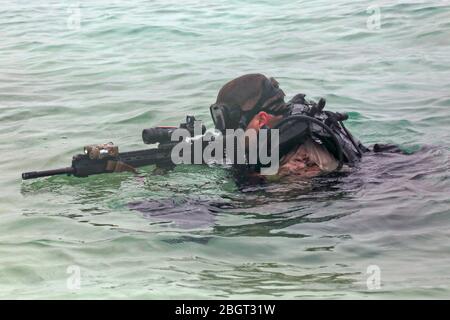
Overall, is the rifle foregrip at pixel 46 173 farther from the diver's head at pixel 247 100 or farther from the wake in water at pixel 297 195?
the diver's head at pixel 247 100

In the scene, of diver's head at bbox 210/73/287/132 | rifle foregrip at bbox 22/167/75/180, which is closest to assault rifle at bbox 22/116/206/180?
rifle foregrip at bbox 22/167/75/180

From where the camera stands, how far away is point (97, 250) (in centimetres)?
532

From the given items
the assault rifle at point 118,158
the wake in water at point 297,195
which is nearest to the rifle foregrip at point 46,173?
the assault rifle at point 118,158

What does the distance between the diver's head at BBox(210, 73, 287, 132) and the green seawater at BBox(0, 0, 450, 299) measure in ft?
1.76

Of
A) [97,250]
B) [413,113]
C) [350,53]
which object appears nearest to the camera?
[97,250]

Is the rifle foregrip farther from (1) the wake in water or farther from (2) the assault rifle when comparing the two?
(1) the wake in water

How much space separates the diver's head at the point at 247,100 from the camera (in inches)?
243

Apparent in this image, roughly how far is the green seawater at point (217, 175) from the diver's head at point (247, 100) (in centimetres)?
54

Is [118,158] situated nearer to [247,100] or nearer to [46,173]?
[46,173]

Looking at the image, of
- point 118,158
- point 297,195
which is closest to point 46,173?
point 118,158

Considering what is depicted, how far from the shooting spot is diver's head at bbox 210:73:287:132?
6164mm

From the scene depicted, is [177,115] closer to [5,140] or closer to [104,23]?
[5,140]
